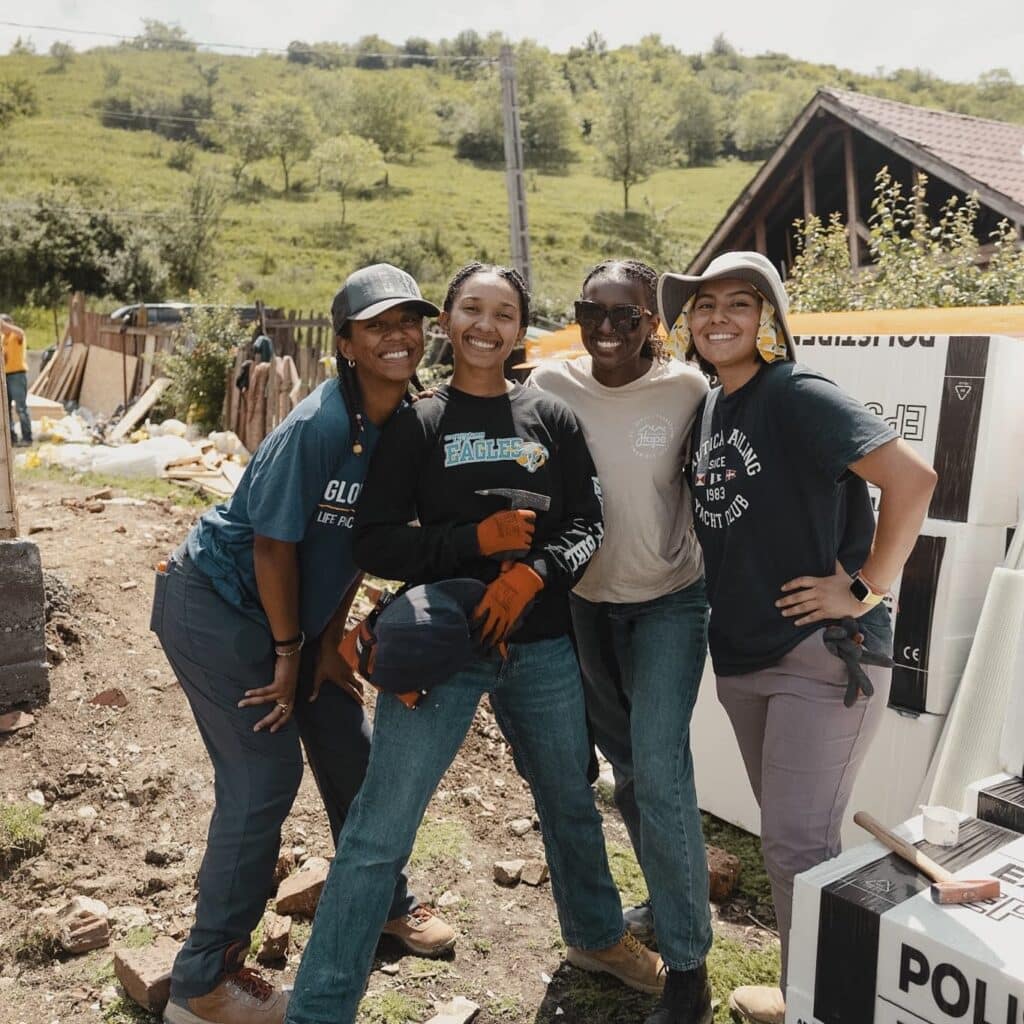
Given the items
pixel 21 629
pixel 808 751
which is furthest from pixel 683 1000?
pixel 21 629

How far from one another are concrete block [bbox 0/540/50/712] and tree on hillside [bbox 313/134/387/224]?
200 ft

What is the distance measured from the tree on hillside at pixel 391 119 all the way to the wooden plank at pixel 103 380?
63.8m

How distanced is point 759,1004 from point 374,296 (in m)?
2.20

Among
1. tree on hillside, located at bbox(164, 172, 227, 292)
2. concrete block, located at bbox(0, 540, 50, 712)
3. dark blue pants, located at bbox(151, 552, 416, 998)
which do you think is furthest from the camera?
tree on hillside, located at bbox(164, 172, 227, 292)

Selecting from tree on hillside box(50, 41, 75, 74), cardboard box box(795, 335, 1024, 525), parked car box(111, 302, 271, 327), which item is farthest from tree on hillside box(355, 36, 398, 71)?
cardboard box box(795, 335, 1024, 525)

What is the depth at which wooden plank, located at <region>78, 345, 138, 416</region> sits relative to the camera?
1616 cm

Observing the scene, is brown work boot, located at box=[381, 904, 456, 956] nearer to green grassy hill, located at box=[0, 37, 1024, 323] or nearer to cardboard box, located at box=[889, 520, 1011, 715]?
cardboard box, located at box=[889, 520, 1011, 715]

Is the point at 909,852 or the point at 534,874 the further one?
the point at 534,874

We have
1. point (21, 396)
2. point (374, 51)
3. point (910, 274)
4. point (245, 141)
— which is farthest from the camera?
point (374, 51)

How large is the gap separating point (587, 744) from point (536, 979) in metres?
0.87

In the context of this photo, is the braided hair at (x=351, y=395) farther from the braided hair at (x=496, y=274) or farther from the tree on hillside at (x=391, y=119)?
the tree on hillside at (x=391, y=119)

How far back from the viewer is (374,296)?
96.3 inches

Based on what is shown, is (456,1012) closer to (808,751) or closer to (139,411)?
(808,751)

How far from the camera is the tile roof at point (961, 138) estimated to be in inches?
402
